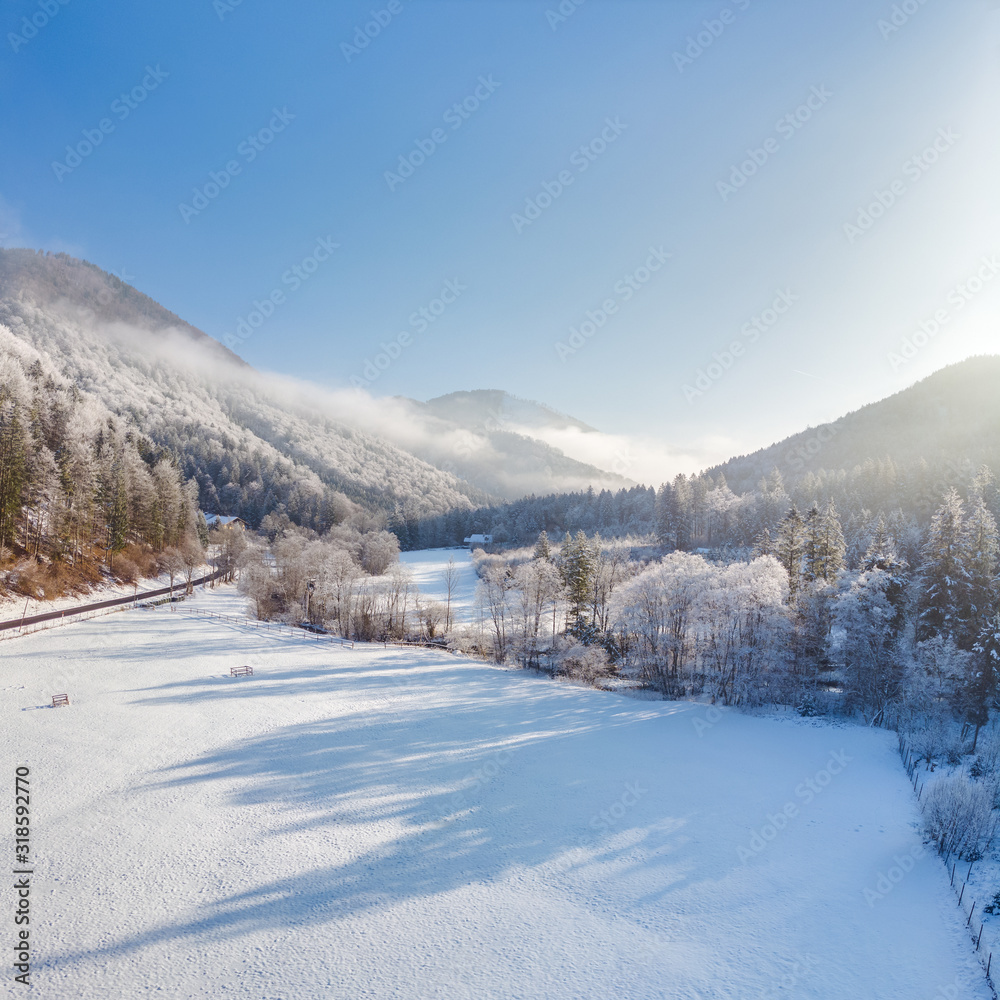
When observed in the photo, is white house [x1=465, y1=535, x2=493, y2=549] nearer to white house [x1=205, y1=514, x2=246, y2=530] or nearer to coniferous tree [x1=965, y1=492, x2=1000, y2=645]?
white house [x1=205, y1=514, x2=246, y2=530]

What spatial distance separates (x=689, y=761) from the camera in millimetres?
28969

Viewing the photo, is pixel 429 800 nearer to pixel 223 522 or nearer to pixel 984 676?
pixel 984 676

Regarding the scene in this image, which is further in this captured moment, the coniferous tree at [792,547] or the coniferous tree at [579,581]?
the coniferous tree at [579,581]

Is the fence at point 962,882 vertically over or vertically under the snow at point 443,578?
under

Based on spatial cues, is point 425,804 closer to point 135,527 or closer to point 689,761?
point 689,761

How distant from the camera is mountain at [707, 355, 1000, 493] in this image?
113 metres

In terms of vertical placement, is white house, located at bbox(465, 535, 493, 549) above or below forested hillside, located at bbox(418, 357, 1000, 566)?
below

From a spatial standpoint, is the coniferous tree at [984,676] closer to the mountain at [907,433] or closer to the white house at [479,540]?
the mountain at [907,433]

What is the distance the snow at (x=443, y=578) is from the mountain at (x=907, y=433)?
275ft

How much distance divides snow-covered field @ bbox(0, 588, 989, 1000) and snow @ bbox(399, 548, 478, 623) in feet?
129

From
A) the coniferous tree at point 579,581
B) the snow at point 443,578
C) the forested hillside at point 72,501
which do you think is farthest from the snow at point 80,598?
the coniferous tree at point 579,581

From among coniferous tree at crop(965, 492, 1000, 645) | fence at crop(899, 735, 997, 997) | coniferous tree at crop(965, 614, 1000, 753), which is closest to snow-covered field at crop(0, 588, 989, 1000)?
fence at crop(899, 735, 997, 997)

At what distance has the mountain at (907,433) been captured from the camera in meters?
113

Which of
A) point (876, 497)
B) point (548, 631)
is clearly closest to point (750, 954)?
point (548, 631)
